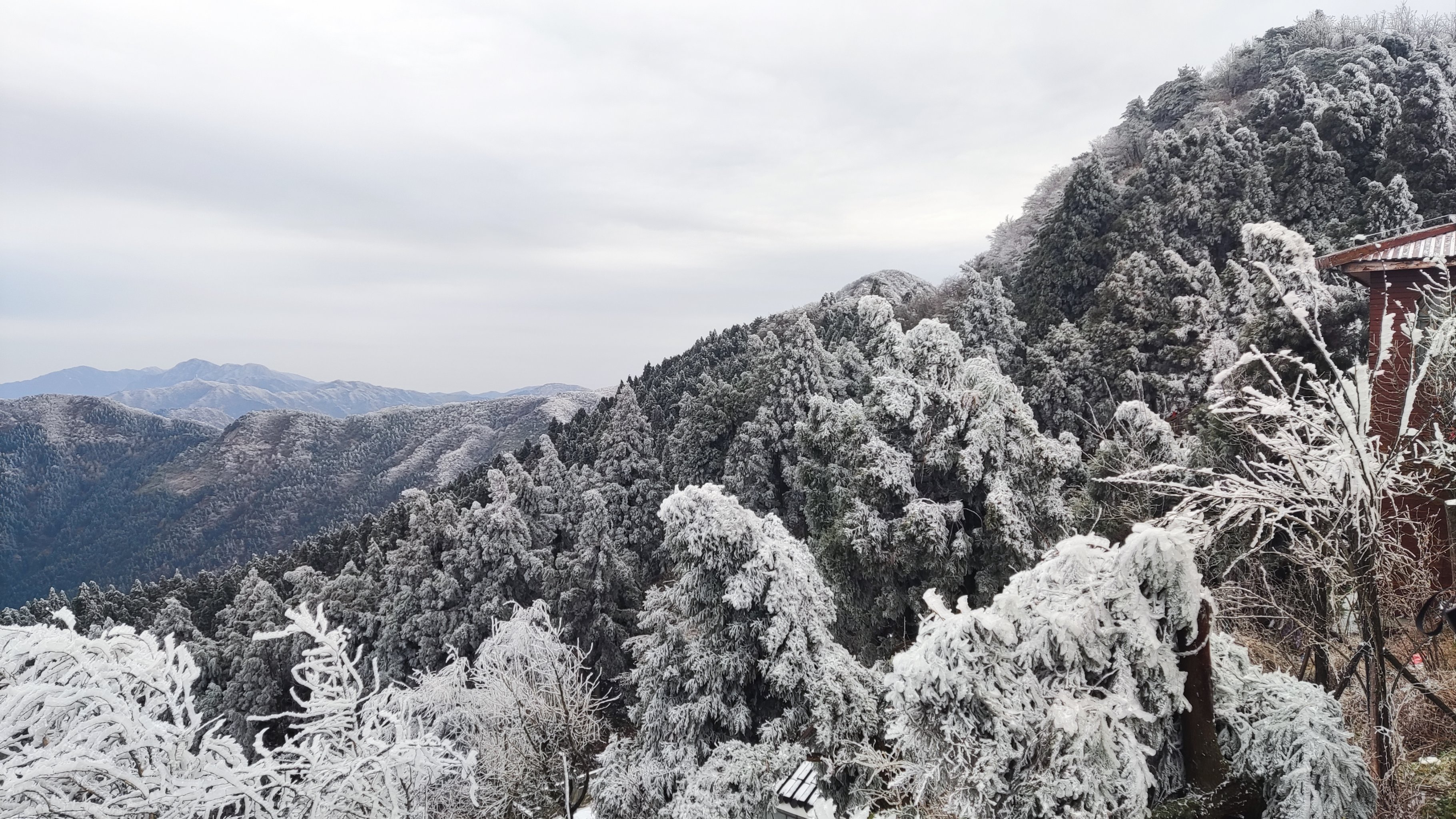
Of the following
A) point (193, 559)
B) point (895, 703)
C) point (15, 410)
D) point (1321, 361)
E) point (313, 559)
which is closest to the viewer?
point (895, 703)

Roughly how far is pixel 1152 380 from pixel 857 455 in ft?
45.8

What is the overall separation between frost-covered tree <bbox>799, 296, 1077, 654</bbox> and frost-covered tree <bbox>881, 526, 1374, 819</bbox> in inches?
275

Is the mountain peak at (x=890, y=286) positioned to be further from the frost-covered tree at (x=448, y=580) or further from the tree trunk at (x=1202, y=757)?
the tree trunk at (x=1202, y=757)

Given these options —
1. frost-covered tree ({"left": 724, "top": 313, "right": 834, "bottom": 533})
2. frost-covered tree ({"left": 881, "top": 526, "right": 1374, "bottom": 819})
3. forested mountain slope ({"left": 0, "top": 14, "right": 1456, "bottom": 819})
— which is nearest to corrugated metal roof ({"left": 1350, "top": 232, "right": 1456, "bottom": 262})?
forested mountain slope ({"left": 0, "top": 14, "right": 1456, "bottom": 819})

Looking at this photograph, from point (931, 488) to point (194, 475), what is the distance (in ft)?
245

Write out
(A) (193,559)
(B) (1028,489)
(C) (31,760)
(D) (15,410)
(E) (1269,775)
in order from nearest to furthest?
(C) (31,760), (E) (1269,775), (B) (1028,489), (A) (193,559), (D) (15,410)

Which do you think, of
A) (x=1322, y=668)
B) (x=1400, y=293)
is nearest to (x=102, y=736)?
(x=1322, y=668)

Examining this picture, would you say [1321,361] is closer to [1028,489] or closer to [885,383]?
[1028,489]

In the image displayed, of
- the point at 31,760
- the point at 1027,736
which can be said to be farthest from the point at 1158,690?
the point at 31,760

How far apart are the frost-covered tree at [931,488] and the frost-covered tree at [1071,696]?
22.9 feet

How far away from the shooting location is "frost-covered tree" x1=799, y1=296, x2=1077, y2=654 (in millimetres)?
10898

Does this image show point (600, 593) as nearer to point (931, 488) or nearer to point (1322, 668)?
point (931, 488)

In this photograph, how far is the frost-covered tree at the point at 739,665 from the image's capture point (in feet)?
26.6

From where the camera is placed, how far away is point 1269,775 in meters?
3.97
